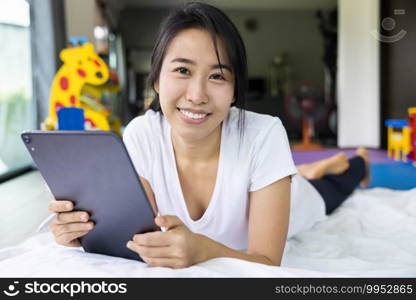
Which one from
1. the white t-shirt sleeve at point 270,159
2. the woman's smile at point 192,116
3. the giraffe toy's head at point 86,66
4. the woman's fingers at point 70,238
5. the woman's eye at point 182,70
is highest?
the giraffe toy's head at point 86,66

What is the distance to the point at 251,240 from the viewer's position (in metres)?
0.98

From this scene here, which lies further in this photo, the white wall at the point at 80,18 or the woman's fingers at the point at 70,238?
the white wall at the point at 80,18

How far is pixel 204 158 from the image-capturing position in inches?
44.6

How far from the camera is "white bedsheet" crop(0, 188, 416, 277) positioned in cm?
77

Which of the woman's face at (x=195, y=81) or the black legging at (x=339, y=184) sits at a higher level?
the woman's face at (x=195, y=81)

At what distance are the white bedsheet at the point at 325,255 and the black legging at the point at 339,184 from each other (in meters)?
0.04

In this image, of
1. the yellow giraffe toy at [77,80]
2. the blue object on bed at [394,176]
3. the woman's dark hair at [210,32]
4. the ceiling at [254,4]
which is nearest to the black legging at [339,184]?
the blue object on bed at [394,176]

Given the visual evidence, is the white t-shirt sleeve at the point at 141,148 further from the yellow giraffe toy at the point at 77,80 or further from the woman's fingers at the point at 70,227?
the yellow giraffe toy at the point at 77,80

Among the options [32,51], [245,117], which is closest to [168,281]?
[245,117]

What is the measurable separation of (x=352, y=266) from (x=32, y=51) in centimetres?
352

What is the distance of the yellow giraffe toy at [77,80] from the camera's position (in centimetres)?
324

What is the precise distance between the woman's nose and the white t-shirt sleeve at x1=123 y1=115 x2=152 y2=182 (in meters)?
0.26

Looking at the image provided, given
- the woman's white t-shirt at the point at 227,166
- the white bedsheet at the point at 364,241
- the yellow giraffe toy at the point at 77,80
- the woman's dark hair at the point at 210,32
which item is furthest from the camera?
the yellow giraffe toy at the point at 77,80

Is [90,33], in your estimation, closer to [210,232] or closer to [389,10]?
[389,10]
